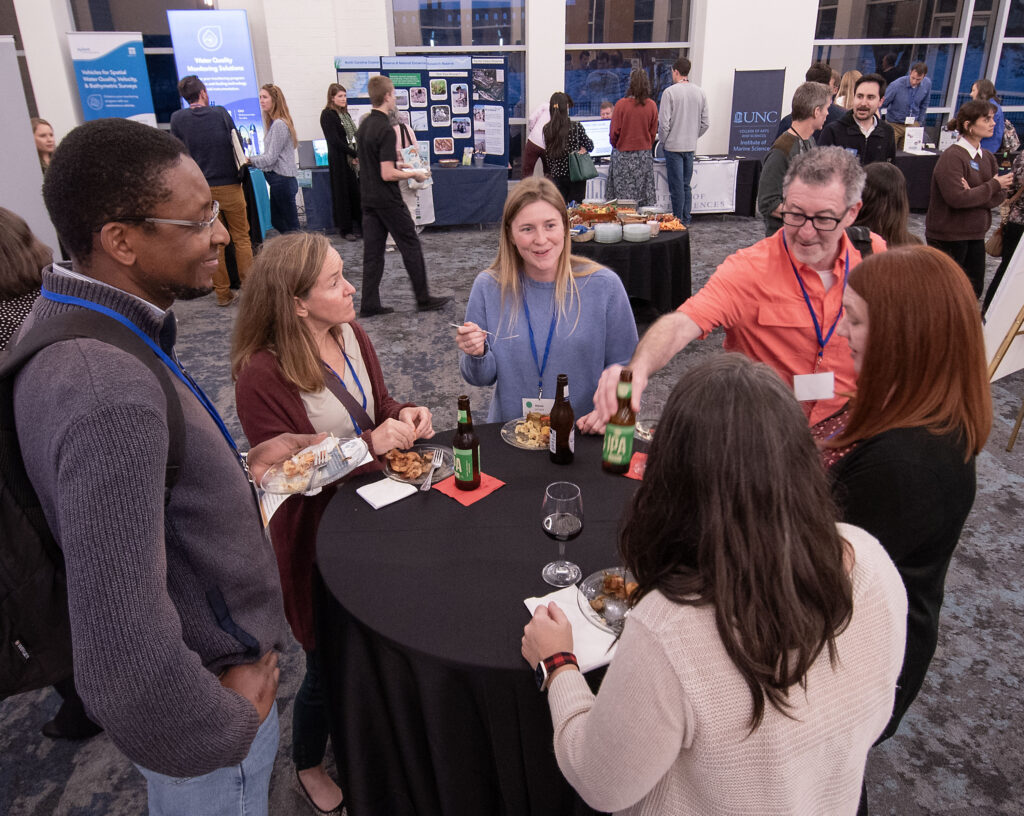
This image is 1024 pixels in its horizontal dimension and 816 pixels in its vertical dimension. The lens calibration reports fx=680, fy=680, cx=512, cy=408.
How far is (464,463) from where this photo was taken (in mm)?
1736

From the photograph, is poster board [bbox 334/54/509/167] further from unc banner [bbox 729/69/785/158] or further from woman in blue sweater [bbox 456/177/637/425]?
woman in blue sweater [bbox 456/177/637/425]

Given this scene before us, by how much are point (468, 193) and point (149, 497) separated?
7.96 metres

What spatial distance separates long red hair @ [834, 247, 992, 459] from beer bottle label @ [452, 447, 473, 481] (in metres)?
0.90

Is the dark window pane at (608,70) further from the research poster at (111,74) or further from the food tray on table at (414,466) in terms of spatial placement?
the food tray on table at (414,466)

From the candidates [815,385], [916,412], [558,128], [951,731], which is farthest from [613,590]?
[558,128]

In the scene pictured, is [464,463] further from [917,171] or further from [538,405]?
[917,171]

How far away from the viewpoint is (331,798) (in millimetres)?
1838

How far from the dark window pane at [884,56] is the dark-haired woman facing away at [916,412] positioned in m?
10.2

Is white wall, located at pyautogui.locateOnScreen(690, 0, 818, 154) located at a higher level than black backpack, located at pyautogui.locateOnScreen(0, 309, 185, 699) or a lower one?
higher

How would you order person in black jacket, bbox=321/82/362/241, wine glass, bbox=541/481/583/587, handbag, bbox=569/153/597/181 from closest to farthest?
wine glass, bbox=541/481/583/587 → handbag, bbox=569/153/597/181 → person in black jacket, bbox=321/82/362/241

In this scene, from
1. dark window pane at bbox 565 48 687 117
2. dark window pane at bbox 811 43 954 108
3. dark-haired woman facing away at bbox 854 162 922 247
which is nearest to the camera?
dark-haired woman facing away at bbox 854 162 922 247

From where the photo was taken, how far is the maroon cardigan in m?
1.78

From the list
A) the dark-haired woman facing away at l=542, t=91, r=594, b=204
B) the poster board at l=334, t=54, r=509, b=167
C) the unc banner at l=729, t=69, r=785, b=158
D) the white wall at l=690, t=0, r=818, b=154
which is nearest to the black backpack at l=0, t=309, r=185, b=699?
the dark-haired woman facing away at l=542, t=91, r=594, b=204

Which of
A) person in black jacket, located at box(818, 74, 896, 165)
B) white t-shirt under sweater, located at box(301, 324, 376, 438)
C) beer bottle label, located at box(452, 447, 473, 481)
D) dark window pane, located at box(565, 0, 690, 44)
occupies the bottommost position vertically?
beer bottle label, located at box(452, 447, 473, 481)
